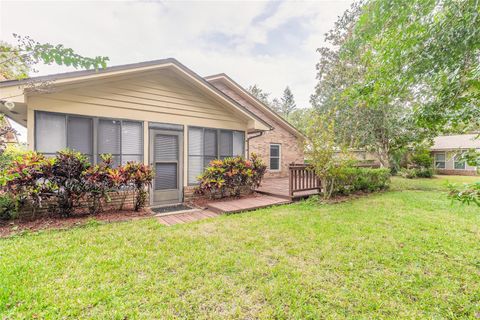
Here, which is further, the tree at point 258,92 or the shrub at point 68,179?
the tree at point 258,92

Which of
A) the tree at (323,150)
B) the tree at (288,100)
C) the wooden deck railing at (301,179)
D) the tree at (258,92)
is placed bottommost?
the wooden deck railing at (301,179)

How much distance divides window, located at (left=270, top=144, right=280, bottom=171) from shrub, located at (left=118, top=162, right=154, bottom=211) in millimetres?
8829

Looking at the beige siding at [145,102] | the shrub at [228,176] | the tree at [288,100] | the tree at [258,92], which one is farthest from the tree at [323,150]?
the tree at [288,100]

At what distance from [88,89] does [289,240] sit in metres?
6.36

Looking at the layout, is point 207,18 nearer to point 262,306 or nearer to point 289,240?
point 289,240

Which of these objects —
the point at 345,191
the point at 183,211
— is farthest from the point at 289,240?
the point at 345,191

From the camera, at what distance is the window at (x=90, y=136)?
5254mm

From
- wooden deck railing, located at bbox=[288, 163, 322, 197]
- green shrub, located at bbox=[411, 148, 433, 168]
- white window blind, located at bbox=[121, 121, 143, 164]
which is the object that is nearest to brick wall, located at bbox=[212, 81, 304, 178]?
wooden deck railing, located at bbox=[288, 163, 322, 197]

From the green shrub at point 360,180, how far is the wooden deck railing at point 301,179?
2.49 ft

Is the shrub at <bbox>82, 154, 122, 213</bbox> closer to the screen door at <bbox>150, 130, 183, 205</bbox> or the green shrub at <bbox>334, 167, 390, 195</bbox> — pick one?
the screen door at <bbox>150, 130, 183, 205</bbox>

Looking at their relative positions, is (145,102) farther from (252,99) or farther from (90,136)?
(252,99)

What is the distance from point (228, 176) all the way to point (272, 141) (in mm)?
6805

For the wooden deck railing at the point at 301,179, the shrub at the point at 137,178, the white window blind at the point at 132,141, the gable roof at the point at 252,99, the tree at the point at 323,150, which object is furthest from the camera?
the gable roof at the point at 252,99

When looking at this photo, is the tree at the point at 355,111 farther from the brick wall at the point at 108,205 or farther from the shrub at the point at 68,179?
the shrub at the point at 68,179
